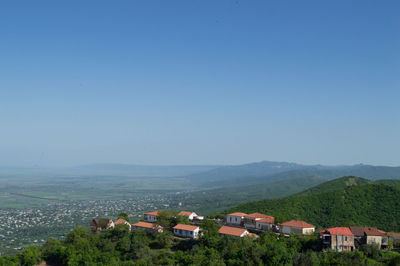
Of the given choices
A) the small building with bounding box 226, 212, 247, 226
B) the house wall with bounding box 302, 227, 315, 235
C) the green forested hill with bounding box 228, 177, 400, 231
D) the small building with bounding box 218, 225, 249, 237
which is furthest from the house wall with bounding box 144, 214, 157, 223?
the house wall with bounding box 302, 227, 315, 235

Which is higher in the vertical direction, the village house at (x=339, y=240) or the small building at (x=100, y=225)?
the village house at (x=339, y=240)

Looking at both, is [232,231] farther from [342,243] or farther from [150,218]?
[150,218]

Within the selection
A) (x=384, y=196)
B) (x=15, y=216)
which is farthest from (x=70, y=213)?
(x=384, y=196)

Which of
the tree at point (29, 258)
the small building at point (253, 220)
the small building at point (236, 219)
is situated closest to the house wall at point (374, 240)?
the small building at point (253, 220)

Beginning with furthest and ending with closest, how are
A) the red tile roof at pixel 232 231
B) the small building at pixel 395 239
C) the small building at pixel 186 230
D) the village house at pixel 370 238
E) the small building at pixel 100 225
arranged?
the small building at pixel 100 225 → the small building at pixel 186 230 → the red tile roof at pixel 232 231 → the small building at pixel 395 239 → the village house at pixel 370 238

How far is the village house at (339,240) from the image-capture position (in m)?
35.9

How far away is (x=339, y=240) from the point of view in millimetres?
36062

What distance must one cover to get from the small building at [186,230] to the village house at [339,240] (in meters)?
15.1

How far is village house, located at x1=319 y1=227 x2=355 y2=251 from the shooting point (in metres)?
Result: 35.9

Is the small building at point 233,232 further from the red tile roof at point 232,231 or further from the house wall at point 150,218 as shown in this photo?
the house wall at point 150,218

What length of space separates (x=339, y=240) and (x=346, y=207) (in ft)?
102

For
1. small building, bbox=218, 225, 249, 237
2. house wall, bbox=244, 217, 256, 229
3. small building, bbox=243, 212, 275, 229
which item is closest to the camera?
small building, bbox=218, 225, 249, 237

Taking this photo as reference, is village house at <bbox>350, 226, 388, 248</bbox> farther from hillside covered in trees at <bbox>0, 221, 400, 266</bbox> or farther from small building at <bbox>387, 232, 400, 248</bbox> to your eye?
hillside covered in trees at <bbox>0, 221, 400, 266</bbox>

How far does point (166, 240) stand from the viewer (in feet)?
138
